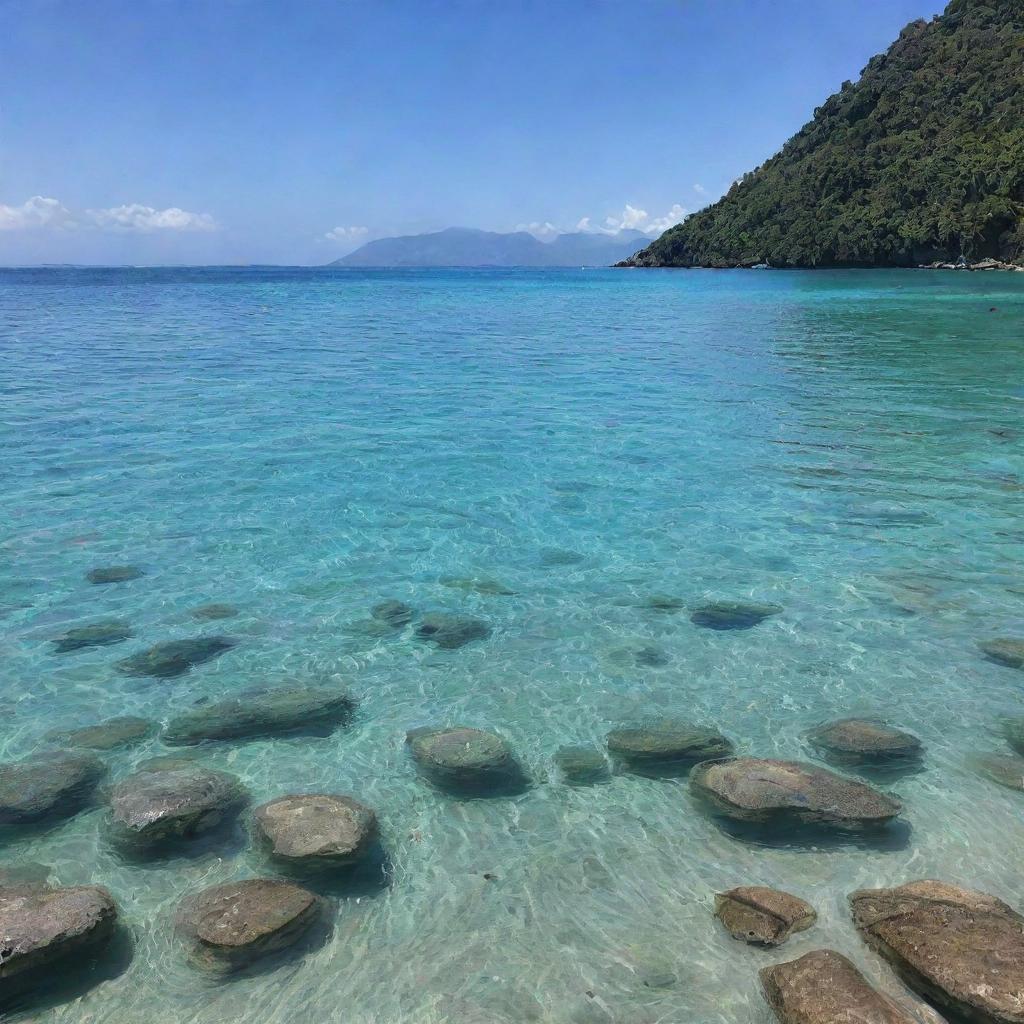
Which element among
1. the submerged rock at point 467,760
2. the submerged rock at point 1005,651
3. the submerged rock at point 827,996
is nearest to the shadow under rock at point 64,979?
the submerged rock at point 467,760

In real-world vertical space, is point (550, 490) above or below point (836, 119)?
below

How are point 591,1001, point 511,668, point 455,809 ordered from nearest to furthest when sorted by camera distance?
point 591,1001
point 455,809
point 511,668

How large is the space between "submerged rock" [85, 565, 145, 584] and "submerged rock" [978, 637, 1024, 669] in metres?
10.7

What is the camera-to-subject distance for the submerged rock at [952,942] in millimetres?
4555

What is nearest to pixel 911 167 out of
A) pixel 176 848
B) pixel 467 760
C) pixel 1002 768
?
pixel 1002 768

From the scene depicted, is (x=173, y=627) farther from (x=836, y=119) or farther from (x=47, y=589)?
(x=836, y=119)

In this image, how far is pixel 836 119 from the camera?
178m

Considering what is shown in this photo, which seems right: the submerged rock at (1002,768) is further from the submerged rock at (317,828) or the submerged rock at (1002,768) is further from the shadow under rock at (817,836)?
the submerged rock at (317,828)

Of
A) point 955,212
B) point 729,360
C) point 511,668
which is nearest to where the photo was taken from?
point 511,668

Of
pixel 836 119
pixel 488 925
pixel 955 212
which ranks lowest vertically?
pixel 488 925

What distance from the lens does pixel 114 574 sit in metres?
11.2

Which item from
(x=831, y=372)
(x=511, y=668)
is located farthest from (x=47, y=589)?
(x=831, y=372)

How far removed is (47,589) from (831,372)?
25.9 metres

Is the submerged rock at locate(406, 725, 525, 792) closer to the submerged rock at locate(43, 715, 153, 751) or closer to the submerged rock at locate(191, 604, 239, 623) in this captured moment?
the submerged rock at locate(43, 715, 153, 751)
